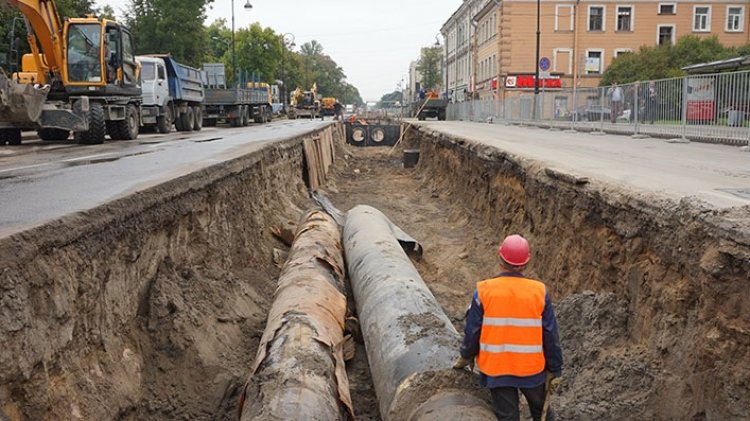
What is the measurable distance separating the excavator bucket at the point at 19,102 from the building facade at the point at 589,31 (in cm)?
3837

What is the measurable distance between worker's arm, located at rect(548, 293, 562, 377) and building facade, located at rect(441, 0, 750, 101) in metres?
45.4

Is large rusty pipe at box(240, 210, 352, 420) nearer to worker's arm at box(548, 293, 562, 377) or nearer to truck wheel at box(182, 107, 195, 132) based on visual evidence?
worker's arm at box(548, 293, 562, 377)

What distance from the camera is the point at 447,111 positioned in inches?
1981

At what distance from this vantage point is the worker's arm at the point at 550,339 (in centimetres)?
364

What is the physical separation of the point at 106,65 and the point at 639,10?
42.8 m

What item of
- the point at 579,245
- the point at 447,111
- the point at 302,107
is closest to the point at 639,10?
the point at 447,111

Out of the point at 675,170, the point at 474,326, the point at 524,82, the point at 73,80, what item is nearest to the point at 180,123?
the point at 73,80

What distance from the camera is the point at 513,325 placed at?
3.61 metres

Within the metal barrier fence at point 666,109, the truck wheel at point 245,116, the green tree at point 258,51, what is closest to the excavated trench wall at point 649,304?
the metal barrier fence at point 666,109

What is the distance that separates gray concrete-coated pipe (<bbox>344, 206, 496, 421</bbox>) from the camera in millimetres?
3918

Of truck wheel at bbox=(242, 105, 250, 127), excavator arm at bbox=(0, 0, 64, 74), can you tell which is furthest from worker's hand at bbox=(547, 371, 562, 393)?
truck wheel at bbox=(242, 105, 250, 127)

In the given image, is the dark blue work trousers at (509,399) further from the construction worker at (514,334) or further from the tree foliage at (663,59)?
the tree foliage at (663,59)

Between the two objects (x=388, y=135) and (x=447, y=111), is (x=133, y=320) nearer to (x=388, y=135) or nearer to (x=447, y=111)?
(x=388, y=135)

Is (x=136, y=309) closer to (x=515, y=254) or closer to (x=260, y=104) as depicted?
(x=515, y=254)
